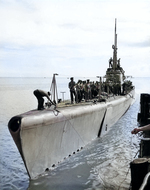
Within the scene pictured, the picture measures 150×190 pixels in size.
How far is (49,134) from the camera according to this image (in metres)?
8.70

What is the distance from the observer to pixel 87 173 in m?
9.11

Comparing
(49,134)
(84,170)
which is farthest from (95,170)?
(49,134)

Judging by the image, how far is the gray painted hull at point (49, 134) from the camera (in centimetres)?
756

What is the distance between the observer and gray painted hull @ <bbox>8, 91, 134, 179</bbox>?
7559mm

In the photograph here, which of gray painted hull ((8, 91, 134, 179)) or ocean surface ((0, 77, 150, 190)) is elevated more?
gray painted hull ((8, 91, 134, 179))

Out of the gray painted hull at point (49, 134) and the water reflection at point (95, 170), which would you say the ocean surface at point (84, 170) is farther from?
the gray painted hull at point (49, 134)

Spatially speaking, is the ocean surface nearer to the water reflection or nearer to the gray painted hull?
the water reflection

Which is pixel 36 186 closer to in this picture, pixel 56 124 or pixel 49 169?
pixel 49 169

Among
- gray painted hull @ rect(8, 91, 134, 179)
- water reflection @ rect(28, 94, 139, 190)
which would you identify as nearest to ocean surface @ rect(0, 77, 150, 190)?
water reflection @ rect(28, 94, 139, 190)

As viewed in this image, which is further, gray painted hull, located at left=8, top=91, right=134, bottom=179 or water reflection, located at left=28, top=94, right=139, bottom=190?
water reflection, located at left=28, top=94, right=139, bottom=190

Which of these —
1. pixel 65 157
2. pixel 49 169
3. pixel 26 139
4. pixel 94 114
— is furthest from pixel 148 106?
pixel 26 139

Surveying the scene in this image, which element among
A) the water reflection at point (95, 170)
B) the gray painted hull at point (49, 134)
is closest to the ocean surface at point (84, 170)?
the water reflection at point (95, 170)

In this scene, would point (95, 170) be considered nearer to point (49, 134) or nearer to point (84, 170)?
point (84, 170)

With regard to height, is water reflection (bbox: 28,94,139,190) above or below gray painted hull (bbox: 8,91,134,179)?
below
